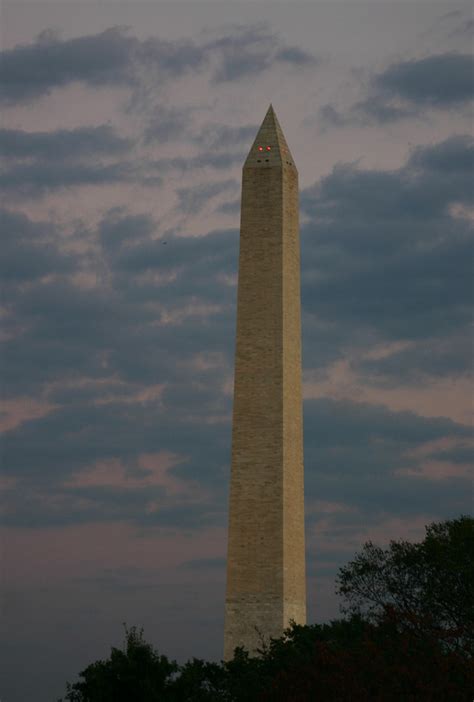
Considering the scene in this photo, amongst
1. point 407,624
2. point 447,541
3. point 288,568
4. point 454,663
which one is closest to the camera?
point 454,663

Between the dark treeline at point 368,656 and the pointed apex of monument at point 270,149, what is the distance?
50.6ft

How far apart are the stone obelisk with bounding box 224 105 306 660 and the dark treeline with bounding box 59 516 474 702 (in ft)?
6.66

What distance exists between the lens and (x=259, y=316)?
49.7 meters

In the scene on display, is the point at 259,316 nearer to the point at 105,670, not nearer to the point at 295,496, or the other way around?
the point at 295,496

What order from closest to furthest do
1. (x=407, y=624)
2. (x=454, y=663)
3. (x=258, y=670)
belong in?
(x=454, y=663)
(x=258, y=670)
(x=407, y=624)

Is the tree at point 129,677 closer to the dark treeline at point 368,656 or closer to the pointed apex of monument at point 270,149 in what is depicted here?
the dark treeline at point 368,656

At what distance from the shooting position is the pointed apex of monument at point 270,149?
51719 millimetres

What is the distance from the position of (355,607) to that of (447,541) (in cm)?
479

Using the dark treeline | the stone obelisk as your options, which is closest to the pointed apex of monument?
the stone obelisk

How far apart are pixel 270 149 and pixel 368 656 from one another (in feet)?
75.3

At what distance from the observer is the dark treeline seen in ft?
111

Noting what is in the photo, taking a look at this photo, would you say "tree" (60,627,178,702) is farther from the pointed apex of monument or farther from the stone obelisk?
the pointed apex of monument

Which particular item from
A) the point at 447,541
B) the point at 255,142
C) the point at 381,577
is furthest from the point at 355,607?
the point at 255,142

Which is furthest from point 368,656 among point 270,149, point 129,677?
point 270,149
